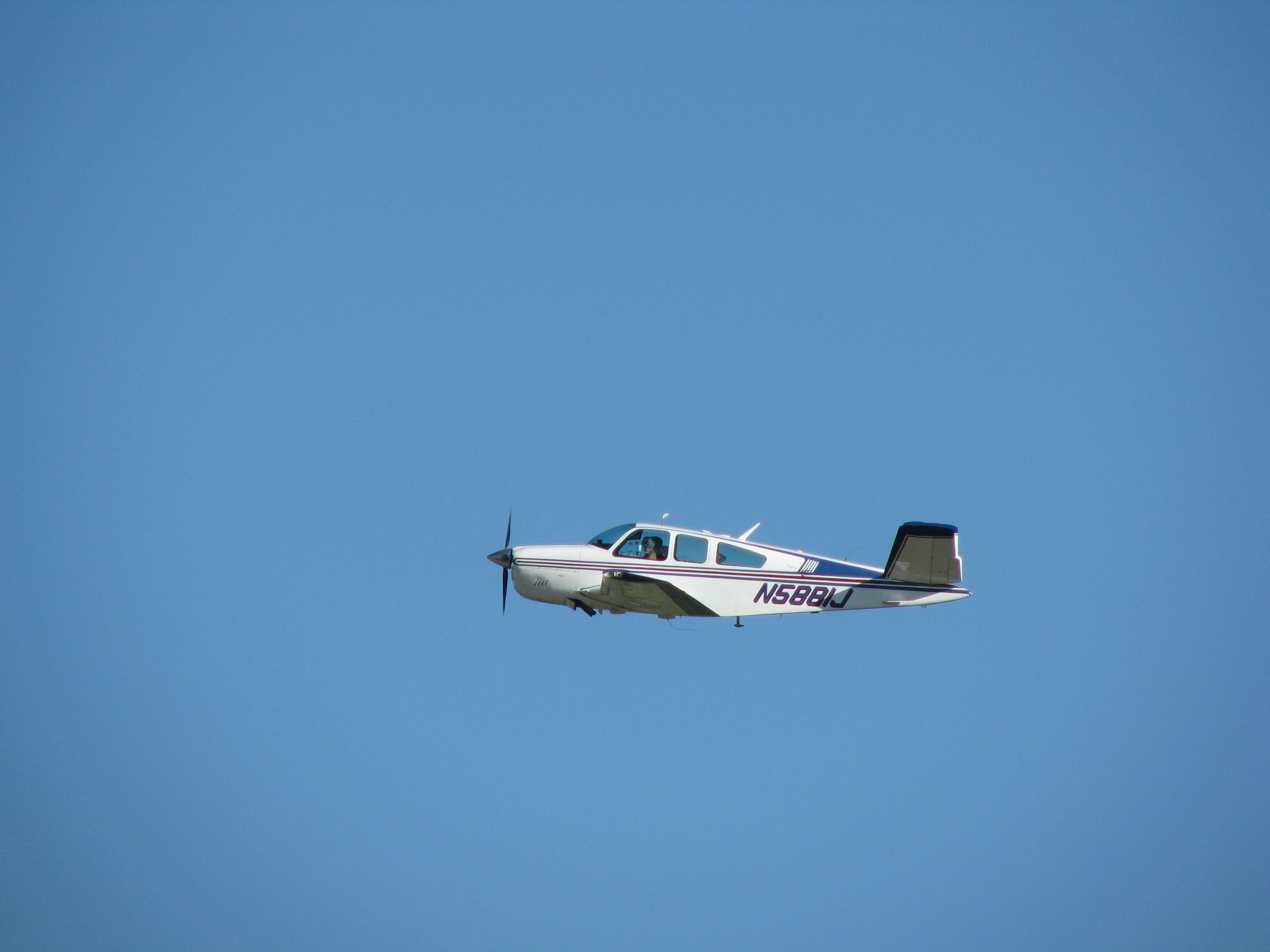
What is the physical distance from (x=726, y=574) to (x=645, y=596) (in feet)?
6.48

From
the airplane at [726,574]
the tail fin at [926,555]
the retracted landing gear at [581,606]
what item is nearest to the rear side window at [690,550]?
the airplane at [726,574]

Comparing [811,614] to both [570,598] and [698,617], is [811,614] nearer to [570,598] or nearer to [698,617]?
[698,617]

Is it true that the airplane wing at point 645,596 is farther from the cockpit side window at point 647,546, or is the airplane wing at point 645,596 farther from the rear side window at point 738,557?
the rear side window at point 738,557

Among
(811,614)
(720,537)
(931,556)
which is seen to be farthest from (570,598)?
(931,556)

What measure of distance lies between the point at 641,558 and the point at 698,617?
1847 mm

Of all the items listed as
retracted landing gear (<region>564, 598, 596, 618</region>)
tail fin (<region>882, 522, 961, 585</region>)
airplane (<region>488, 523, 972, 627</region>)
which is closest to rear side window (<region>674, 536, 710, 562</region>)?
airplane (<region>488, 523, 972, 627</region>)

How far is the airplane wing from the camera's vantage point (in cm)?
2622

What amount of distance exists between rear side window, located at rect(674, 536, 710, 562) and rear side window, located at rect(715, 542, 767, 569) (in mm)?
324

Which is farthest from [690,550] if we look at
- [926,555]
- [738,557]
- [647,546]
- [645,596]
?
[926,555]

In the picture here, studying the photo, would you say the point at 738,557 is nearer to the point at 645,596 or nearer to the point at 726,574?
the point at 726,574

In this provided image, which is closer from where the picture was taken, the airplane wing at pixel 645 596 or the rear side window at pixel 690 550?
the airplane wing at pixel 645 596

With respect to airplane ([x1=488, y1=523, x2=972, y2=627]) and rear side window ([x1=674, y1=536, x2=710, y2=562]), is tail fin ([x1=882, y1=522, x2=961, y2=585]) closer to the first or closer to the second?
airplane ([x1=488, y1=523, x2=972, y2=627])

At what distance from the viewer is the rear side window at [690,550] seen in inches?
1072

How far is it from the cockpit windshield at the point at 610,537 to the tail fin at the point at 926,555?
19.7 feet
